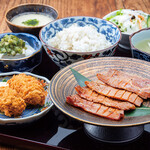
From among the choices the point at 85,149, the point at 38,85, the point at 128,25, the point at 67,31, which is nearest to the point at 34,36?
the point at 67,31

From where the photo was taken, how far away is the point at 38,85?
6.84 ft

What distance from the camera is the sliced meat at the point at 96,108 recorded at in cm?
163

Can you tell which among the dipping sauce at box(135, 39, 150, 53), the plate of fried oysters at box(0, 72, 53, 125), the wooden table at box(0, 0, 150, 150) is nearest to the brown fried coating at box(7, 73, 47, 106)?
Answer: the plate of fried oysters at box(0, 72, 53, 125)

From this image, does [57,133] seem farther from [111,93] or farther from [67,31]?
[67,31]

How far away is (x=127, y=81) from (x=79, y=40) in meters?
0.88

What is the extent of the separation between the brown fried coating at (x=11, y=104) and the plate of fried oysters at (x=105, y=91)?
0.91 feet

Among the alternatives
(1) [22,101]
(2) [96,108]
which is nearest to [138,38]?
(2) [96,108]

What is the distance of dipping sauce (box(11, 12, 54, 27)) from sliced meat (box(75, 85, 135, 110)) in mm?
1686

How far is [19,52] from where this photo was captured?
2.64 metres

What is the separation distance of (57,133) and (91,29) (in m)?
1.35

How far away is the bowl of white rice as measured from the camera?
233 cm

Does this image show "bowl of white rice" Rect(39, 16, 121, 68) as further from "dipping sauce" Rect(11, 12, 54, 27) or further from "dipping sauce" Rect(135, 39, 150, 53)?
"dipping sauce" Rect(11, 12, 54, 27)

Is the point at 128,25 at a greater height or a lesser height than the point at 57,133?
greater

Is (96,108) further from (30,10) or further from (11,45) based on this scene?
(30,10)
